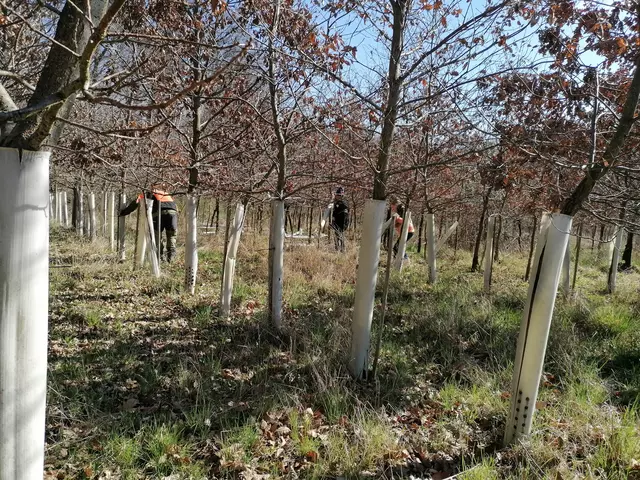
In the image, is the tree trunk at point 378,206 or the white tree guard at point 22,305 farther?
the tree trunk at point 378,206

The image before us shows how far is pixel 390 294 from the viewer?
6.99 metres

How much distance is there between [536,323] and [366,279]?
4.47ft

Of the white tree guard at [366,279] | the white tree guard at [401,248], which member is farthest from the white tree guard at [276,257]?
the white tree guard at [401,248]

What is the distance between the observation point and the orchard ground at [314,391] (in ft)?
8.66

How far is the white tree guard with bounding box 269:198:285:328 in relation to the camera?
4.46m

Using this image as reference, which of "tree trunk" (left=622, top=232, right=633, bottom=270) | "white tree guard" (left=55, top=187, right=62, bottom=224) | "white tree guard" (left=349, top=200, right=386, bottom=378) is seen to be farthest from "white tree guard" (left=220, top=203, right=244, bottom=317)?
"white tree guard" (left=55, top=187, right=62, bottom=224)

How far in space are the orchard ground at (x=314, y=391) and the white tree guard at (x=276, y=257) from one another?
21 centimetres

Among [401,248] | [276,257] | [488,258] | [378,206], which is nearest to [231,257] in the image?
[276,257]

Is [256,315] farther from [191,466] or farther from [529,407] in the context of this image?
[529,407]

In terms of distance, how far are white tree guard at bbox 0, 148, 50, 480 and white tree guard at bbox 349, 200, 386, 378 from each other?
2.40 m

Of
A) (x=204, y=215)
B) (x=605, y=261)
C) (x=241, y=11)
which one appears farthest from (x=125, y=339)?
(x=204, y=215)

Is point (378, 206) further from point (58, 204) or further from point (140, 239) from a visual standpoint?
point (58, 204)

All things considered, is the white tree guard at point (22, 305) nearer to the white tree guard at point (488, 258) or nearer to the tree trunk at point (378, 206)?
the tree trunk at point (378, 206)

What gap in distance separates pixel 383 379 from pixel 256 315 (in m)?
2.06
